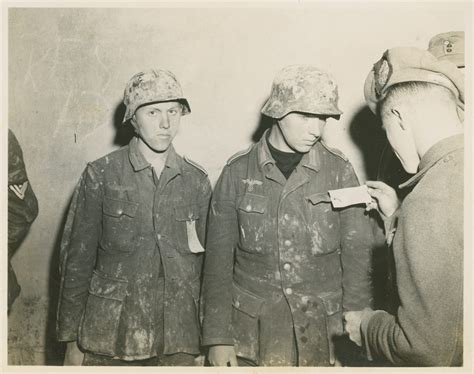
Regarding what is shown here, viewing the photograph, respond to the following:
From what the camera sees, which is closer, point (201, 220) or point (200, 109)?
point (201, 220)

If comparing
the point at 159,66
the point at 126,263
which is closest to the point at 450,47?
the point at 159,66

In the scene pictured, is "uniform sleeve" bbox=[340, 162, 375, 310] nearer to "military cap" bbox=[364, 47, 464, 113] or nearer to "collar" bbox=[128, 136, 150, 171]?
"military cap" bbox=[364, 47, 464, 113]

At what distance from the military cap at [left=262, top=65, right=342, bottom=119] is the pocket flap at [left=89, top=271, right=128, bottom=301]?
1.22 metres

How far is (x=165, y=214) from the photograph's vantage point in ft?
8.34

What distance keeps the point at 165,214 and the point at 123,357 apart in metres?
0.80

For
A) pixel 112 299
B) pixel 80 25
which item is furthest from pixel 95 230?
pixel 80 25

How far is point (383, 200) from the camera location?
2.47 meters

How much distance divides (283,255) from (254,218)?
0.25 metres

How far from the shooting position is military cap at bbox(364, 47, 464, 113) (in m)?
2.07

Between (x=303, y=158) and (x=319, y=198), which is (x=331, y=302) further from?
(x=303, y=158)

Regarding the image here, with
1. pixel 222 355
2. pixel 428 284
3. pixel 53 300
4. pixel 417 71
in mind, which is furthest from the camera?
pixel 53 300

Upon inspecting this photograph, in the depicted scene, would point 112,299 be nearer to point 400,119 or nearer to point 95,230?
point 95,230

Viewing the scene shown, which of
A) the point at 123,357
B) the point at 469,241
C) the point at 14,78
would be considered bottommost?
the point at 123,357

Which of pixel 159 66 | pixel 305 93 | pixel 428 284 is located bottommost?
pixel 428 284
